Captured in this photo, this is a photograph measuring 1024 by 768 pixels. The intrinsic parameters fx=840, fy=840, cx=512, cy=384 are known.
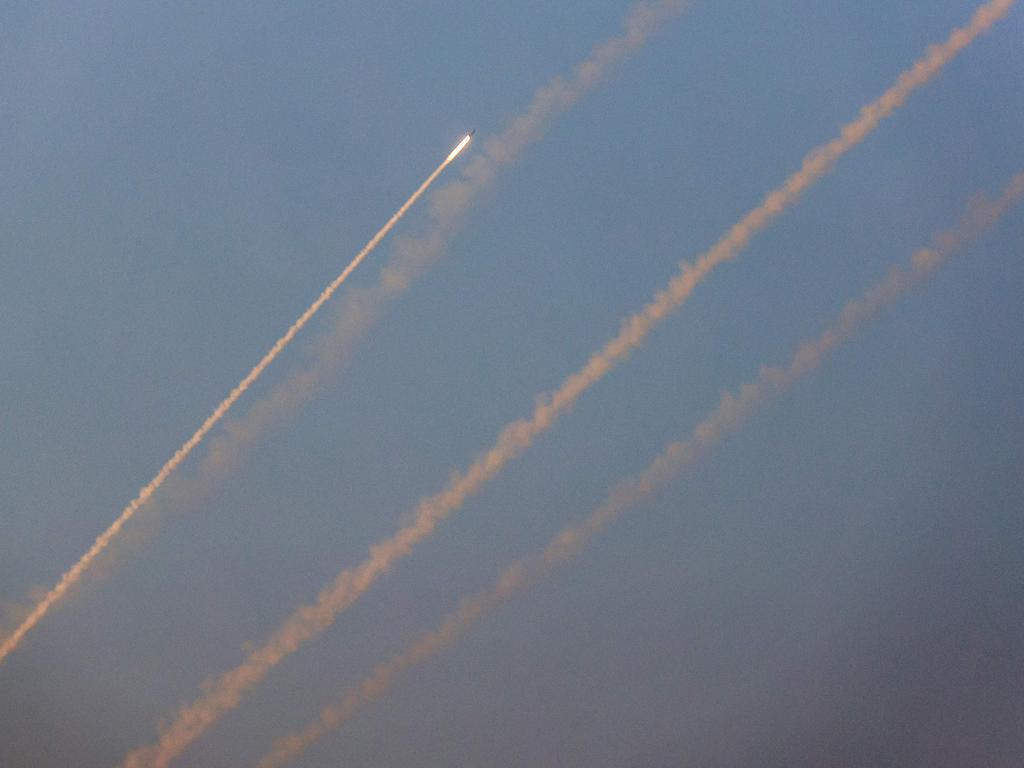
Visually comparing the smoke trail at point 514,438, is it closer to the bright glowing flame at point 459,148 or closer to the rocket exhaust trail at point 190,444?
Result: the bright glowing flame at point 459,148

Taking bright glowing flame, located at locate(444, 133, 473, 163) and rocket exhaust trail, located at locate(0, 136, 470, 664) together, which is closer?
rocket exhaust trail, located at locate(0, 136, 470, 664)

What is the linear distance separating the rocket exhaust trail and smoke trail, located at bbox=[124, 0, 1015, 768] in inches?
30.8

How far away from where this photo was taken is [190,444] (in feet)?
21.7

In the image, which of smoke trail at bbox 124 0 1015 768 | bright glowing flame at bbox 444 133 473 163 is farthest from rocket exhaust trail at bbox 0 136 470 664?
smoke trail at bbox 124 0 1015 768

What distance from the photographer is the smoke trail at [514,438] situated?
6660 mm

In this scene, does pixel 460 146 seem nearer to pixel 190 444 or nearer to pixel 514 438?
pixel 514 438

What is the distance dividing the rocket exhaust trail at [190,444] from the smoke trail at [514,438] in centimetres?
78

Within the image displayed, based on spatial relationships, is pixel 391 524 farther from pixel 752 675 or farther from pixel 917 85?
pixel 917 85

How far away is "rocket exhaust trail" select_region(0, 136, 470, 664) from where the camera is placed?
6496 mm

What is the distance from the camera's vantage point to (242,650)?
262 inches

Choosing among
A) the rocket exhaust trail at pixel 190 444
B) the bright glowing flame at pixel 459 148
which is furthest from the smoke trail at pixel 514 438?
Answer: the rocket exhaust trail at pixel 190 444

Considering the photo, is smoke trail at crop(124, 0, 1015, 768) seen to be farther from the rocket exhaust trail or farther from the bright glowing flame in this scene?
the rocket exhaust trail

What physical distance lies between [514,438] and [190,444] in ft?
8.40

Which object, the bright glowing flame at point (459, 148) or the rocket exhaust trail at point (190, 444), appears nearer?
the rocket exhaust trail at point (190, 444)
